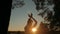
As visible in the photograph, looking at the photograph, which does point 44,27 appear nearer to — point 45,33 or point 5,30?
point 45,33

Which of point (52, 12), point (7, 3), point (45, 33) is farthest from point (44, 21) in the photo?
point (7, 3)

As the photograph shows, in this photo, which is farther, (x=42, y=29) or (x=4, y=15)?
(x=42, y=29)

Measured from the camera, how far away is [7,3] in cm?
263

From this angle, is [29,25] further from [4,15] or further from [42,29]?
[4,15]

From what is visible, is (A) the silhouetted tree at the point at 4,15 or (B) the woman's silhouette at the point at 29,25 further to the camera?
(B) the woman's silhouette at the point at 29,25

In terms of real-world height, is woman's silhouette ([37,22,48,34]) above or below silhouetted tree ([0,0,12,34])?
below

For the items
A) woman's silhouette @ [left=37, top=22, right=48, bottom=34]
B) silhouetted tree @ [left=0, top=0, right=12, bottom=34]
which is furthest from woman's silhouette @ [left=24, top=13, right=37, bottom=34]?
silhouetted tree @ [left=0, top=0, right=12, bottom=34]

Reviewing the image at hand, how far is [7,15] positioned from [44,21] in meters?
4.10

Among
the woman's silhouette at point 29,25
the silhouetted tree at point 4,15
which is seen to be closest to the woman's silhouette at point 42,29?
the woman's silhouette at point 29,25

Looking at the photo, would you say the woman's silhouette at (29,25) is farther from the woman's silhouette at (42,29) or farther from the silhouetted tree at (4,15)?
the silhouetted tree at (4,15)

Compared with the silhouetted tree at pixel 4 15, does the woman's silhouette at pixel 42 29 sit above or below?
below

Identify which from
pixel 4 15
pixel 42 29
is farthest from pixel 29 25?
pixel 4 15

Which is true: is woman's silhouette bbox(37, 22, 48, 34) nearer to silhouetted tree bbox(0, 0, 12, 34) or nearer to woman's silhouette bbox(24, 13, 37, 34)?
woman's silhouette bbox(24, 13, 37, 34)

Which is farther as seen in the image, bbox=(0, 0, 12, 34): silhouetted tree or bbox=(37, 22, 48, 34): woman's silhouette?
bbox=(37, 22, 48, 34): woman's silhouette
